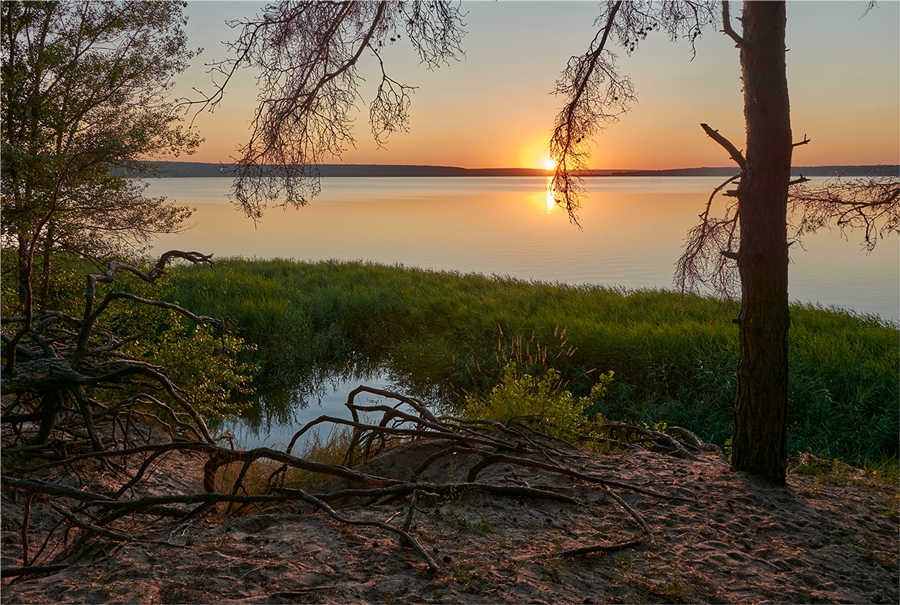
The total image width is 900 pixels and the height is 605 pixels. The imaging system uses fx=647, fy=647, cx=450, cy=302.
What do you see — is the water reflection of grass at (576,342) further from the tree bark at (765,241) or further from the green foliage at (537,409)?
the tree bark at (765,241)

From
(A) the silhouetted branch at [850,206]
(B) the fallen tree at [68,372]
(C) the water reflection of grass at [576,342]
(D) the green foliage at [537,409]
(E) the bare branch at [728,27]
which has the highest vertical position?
(E) the bare branch at [728,27]

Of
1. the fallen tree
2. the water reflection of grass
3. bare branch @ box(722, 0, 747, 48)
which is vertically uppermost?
bare branch @ box(722, 0, 747, 48)

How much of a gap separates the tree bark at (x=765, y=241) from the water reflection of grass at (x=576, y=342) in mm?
2804

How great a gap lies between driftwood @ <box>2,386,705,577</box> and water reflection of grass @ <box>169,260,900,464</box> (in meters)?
2.60

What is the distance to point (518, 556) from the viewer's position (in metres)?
3.21

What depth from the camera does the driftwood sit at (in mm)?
3297

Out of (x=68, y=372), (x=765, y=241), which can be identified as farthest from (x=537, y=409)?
(x=68, y=372)

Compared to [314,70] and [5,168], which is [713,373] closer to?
[314,70]

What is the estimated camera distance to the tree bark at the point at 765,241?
15.2ft

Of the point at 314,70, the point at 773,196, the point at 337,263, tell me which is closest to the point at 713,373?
the point at 773,196

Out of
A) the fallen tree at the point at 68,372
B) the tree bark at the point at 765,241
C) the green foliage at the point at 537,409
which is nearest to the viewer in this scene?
the fallen tree at the point at 68,372

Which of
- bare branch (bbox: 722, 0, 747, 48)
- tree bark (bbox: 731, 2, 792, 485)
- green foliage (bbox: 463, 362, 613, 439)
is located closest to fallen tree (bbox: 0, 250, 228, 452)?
green foliage (bbox: 463, 362, 613, 439)

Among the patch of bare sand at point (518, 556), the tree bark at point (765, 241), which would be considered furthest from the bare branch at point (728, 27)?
the patch of bare sand at point (518, 556)

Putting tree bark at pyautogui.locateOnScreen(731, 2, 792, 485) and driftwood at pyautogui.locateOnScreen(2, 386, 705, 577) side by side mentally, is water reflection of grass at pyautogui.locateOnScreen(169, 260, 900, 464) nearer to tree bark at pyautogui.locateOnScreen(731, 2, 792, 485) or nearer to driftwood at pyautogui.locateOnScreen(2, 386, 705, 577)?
driftwood at pyautogui.locateOnScreen(2, 386, 705, 577)
